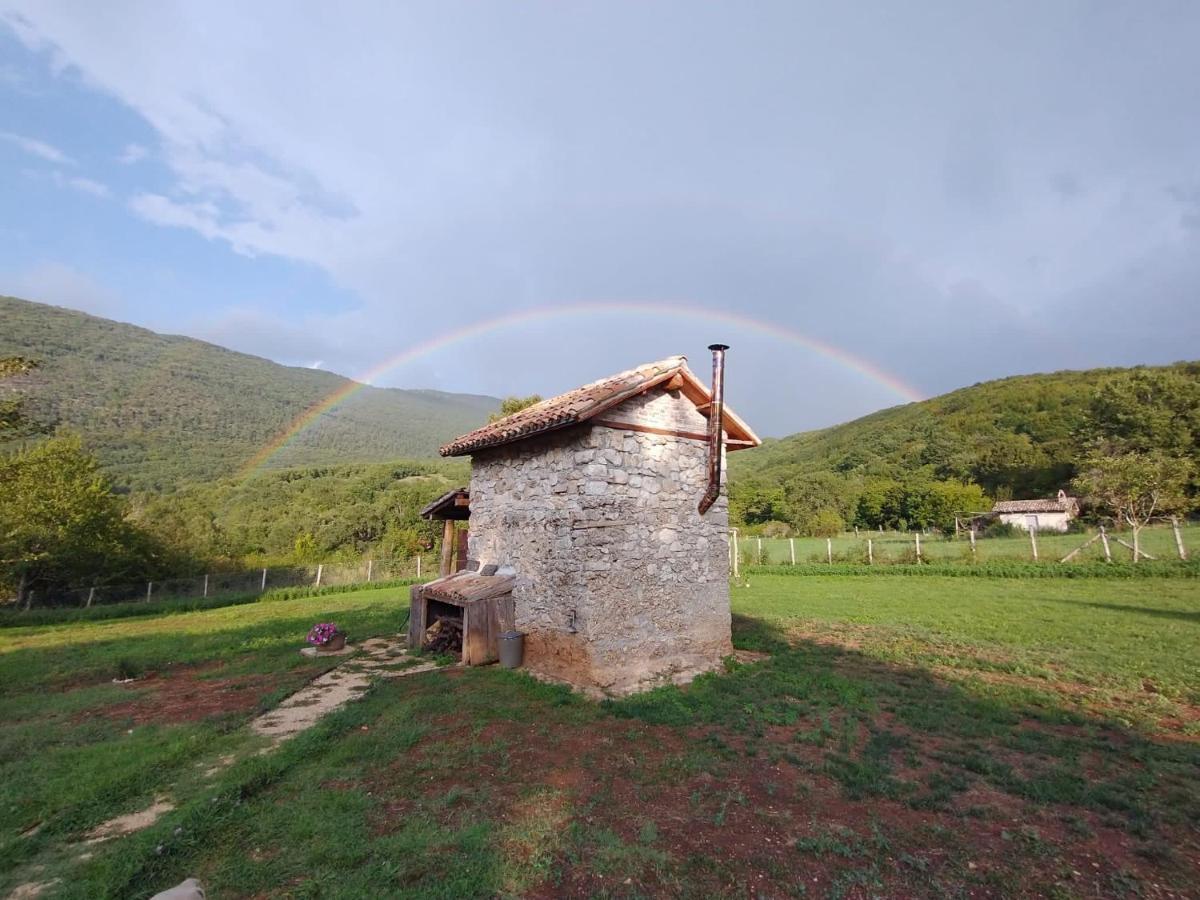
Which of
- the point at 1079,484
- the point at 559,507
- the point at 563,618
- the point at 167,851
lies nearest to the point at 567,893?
the point at 167,851

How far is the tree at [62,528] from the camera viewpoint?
77.7 feet

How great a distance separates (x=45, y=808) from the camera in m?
5.02

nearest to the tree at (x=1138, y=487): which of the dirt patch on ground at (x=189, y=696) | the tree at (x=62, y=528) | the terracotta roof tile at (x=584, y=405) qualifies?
the terracotta roof tile at (x=584, y=405)

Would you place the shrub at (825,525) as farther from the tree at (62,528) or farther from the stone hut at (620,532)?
the tree at (62,528)

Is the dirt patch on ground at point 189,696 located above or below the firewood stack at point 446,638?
below

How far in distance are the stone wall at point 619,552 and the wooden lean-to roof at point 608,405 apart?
310mm

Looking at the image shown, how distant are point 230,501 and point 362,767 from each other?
2235 inches

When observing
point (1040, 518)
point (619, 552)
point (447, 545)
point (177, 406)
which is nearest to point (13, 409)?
point (447, 545)

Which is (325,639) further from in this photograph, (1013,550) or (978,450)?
(978,450)

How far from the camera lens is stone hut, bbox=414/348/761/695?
8359mm

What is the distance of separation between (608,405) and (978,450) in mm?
61810

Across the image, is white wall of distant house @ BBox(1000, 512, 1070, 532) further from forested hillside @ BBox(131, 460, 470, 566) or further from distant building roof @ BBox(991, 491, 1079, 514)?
forested hillside @ BBox(131, 460, 470, 566)

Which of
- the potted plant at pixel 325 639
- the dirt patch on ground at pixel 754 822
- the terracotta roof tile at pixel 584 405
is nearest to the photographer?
the dirt patch on ground at pixel 754 822

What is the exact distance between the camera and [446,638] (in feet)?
37.3
